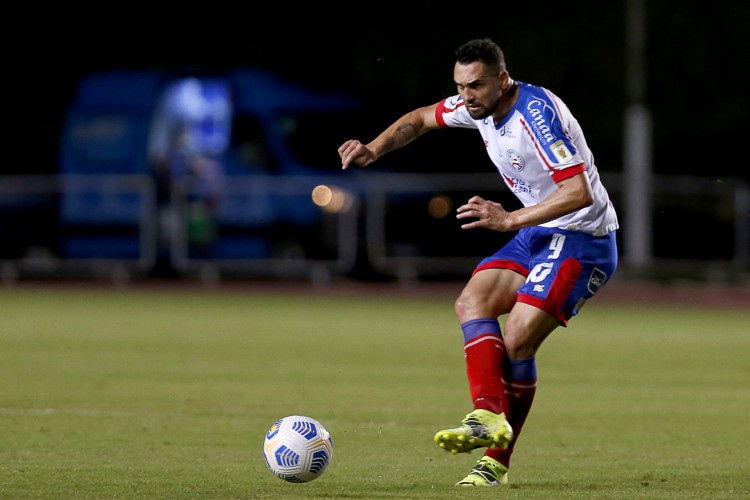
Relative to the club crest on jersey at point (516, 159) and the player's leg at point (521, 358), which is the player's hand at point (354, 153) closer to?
the club crest on jersey at point (516, 159)

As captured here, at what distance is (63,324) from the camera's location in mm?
20062

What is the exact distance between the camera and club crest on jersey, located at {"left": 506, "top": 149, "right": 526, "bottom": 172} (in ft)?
28.7

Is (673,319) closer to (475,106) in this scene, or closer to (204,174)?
(204,174)

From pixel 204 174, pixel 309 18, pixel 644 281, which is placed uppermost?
pixel 309 18

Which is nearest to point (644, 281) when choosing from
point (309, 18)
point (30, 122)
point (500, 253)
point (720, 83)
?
point (720, 83)

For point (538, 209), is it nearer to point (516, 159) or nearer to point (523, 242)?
point (516, 159)

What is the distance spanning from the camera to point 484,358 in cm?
866

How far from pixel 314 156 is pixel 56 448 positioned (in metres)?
19.0

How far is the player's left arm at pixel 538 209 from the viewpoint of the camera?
324 inches

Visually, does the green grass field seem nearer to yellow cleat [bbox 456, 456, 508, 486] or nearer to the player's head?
yellow cleat [bbox 456, 456, 508, 486]

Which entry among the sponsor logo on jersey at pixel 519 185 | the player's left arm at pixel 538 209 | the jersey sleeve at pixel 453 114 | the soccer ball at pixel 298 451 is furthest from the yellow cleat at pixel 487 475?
the jersey sleeve at pixel 453 114

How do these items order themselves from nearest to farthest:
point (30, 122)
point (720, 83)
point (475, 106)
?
point (475, 106) < point (720, 83) < point (30, 122)

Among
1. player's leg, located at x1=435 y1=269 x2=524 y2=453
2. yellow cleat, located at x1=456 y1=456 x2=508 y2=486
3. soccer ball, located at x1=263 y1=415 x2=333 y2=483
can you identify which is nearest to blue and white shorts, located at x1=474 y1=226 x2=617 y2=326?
player's leg, located at x1=435 y1=269 x2=524 y2=453

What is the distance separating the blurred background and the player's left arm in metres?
18.4
